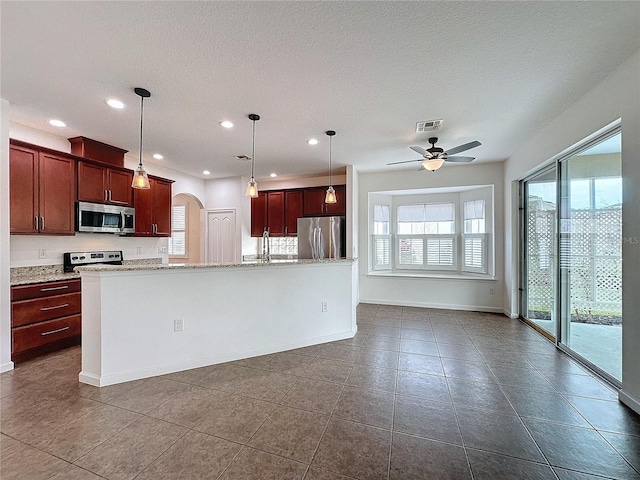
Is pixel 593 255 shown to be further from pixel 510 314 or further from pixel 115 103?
pixel 115 103

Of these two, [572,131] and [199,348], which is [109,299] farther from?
[572,131]

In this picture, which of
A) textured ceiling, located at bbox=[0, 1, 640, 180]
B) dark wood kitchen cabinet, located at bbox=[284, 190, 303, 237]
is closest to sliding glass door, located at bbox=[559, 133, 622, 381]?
textured ceiling, located at bbox=[0, 1, 640, 180]

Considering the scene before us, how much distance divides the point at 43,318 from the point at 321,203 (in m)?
4.49

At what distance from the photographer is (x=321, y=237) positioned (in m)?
5.47

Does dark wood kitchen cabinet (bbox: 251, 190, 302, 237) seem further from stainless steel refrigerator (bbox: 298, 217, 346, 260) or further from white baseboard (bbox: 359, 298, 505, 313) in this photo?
white baseboard (bbox: 359, 298, 505, 313)

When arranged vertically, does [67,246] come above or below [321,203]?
below

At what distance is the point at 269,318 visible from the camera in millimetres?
3293

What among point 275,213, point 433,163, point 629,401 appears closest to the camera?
point 629,401

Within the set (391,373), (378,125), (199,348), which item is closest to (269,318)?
(199,348)

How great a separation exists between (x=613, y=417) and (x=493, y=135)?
3.21 meters

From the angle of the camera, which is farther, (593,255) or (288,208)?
(288,208)

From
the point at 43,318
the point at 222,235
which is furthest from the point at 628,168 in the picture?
the point at 222,235

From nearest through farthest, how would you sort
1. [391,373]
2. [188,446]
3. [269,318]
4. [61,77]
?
[188,446] < [61,77] < [391,373] < [269,318]

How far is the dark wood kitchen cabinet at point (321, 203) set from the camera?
5676 millimetres
